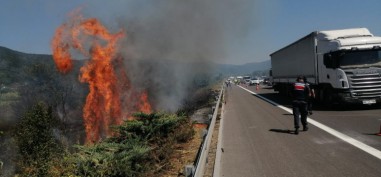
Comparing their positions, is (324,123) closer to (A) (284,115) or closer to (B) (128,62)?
(A) (284,115)

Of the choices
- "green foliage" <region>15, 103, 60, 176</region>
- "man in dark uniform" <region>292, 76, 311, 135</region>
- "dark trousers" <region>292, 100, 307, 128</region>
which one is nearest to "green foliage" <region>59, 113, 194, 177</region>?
"dark trousers" <region>292, 100, 307, 128</region>

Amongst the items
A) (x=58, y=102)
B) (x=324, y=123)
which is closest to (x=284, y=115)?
(x=324, y=123)

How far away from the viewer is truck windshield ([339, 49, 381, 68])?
57.7 feet

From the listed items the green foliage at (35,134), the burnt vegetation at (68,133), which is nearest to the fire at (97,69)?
the burnt vegetation at (68,133)

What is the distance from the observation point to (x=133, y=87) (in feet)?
137

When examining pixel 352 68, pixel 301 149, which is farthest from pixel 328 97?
pixel 301 149

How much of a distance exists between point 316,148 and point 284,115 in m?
7.72

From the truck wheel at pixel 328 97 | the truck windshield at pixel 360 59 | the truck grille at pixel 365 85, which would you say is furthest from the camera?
the truck wheel at pixel 328 97

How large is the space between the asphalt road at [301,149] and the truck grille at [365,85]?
8.12ft

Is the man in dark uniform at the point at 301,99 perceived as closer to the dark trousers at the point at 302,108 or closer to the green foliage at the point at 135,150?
the dark trousers at the point at 302,108

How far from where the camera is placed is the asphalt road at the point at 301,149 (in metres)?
7.32

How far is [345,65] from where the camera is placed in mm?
17875

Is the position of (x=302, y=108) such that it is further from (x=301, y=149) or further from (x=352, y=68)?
(x=352, y=68)

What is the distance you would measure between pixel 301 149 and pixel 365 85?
9467mm
